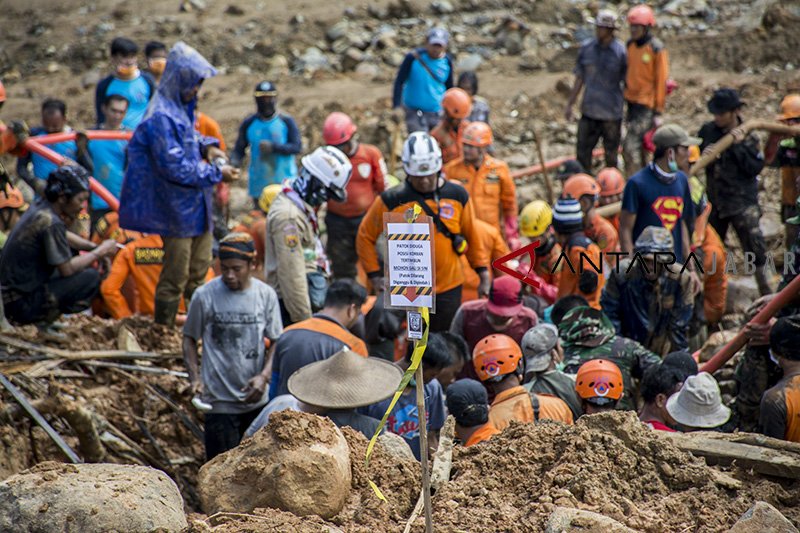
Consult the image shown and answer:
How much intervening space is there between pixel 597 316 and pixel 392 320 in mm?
1469

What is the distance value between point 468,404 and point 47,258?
3.80 meters

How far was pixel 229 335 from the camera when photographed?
6883 millimetres

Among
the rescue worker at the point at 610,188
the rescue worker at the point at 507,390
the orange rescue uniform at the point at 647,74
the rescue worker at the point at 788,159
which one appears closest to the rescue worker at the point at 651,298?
the rescue worker at the point at 507,390

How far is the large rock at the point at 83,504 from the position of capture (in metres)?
4.41

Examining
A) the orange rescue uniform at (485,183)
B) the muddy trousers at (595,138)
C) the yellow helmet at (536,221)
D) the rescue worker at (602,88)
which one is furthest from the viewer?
the muddy trousers at (595,138)

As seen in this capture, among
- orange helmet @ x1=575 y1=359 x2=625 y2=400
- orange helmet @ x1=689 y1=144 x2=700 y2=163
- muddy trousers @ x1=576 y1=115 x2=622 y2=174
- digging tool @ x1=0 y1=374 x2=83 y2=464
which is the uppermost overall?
orange helmet @ x1=575 y1=359 x2=625 y2=400

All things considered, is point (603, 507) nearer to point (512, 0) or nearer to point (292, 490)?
point (292, 490)

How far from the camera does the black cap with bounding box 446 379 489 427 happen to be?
5816 mm

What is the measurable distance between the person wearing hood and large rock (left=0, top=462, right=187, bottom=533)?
3476 millimetres

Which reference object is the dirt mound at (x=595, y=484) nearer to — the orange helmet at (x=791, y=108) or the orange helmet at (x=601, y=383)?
the orange helmet at (x=601, y=383)

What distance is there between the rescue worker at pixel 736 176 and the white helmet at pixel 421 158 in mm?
3588

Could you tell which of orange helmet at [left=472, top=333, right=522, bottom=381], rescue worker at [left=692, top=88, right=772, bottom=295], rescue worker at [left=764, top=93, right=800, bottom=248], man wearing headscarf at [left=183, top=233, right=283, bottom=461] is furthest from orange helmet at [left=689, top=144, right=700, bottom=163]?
man wearing headscarf at [left=183, top=233, right=283, bottom=461]

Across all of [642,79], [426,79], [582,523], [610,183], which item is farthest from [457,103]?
[582,523]

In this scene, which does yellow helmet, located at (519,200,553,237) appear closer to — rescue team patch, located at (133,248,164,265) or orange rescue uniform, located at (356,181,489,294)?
orange rescue uniform, located at (356,181,489,294)
